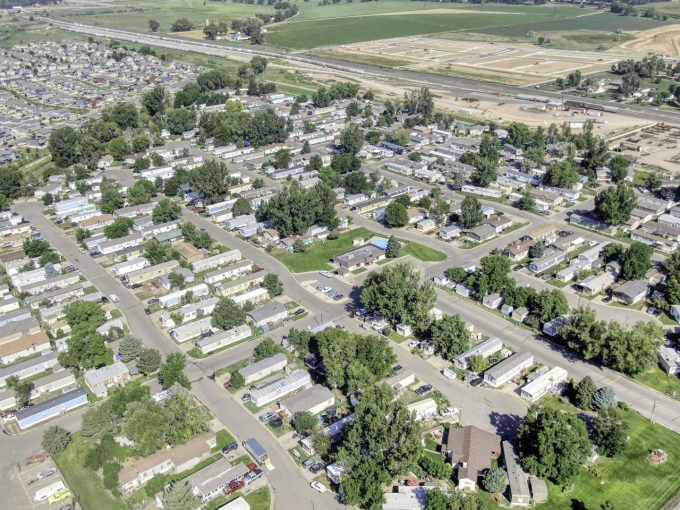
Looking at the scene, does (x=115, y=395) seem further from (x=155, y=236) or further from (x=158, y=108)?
(x=158, y=108)

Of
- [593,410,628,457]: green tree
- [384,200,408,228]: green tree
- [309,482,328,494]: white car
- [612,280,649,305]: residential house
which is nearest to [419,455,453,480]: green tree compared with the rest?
[309,482,328,494]: white car

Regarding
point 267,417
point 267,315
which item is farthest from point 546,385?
point 267,315

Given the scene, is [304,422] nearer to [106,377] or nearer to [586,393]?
[106,377]

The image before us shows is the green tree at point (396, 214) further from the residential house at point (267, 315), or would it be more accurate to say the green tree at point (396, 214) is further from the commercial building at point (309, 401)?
the commercial building at point (309, 401)

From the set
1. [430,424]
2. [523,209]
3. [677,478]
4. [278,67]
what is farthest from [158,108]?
[677,478]

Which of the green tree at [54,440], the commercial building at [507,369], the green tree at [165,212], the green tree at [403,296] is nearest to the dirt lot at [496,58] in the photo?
the green tree at [165,212]
